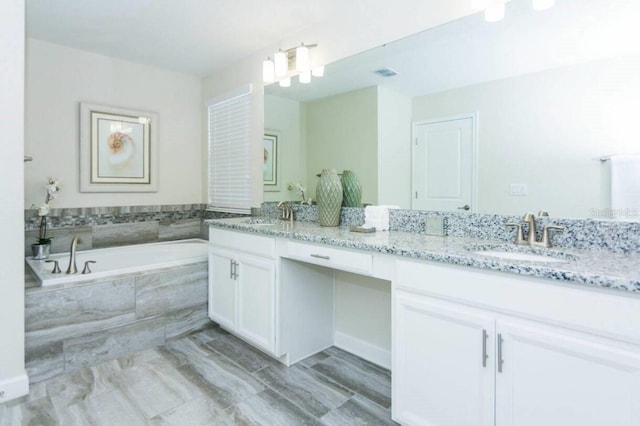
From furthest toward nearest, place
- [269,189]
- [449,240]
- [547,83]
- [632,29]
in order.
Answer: [269,189], [449,240], [547,83], [632,29]

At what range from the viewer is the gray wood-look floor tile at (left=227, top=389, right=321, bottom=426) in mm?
1755

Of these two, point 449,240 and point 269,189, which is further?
point 269,189

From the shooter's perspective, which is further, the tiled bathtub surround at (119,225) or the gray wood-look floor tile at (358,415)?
the tiled bathtub surround at (119,225)

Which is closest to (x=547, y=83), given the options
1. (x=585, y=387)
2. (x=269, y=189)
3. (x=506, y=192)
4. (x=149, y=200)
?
(x=506, y=192)

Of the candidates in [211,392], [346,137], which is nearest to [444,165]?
[346,137]

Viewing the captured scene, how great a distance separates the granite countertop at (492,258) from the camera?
1.07 metres

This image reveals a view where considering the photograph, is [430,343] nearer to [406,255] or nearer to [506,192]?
[406,255]

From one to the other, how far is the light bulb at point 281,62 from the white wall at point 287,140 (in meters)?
0.22

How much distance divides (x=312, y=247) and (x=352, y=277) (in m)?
0.60

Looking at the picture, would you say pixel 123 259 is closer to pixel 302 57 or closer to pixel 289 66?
pixel 289 66

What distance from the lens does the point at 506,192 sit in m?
1.78

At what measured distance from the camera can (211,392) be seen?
2.01 metres

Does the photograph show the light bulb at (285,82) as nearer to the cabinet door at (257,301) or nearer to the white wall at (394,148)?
the white wall at (394,148)

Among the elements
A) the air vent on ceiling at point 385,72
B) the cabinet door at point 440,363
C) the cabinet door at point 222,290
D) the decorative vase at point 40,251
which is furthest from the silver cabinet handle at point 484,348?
the decorative vase at point 40,251
